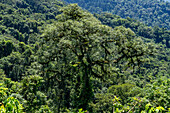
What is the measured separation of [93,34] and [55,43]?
2537mm

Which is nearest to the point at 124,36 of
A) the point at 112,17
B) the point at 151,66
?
the point at 151,66

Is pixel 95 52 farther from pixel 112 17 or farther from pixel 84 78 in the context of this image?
pixel 112 17

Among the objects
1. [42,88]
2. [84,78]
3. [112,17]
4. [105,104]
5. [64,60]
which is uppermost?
[112,17]

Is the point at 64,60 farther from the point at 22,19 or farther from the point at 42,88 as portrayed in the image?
the point at 22,19

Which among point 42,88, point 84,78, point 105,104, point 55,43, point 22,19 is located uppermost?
point 22,19

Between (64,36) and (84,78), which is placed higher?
(64,36)

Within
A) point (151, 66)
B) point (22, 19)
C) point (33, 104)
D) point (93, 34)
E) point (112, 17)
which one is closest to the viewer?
point (33, 104)

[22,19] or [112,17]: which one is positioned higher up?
[112,17]

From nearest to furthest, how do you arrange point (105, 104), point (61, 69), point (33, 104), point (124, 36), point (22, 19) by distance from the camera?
point (33, 104)
point (124, 36)
point (61, 69)
point (105, 104)
point (22, 19)

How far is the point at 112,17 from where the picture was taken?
11869 centimetres

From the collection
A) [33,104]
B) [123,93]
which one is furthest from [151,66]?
[33,104]

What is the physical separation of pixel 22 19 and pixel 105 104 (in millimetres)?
66518

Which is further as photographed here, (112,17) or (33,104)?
(112,17)

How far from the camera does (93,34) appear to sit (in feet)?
35.1
